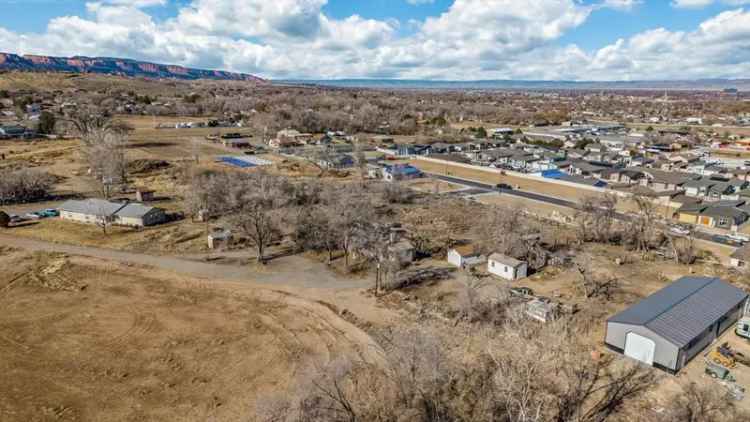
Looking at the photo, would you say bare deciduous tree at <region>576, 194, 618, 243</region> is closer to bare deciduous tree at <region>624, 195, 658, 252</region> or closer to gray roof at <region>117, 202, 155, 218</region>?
bare deciduous tree at <region>624, 195, 658, 252</region>

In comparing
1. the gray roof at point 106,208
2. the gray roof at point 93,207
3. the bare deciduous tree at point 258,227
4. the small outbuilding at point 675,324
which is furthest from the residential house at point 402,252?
the gray roof at point 93,207

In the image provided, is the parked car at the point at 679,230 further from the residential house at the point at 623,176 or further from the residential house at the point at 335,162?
the residential house at the point at 335,162

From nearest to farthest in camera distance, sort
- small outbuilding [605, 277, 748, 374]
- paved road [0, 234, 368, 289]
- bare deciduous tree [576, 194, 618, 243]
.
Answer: small outbuilding [605, 277, 748, 374] < paved road [0, 234, 368, 289] < bare deciduous tree [576, 194, 618, 243]


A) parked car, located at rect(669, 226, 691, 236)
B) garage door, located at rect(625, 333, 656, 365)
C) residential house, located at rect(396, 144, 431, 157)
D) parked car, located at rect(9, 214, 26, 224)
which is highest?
residential house, located at rect(396, 144, 431, 157)

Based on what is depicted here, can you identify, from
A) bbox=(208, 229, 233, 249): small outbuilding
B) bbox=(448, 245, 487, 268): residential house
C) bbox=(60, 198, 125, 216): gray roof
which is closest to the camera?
bbox=(448, 245, 487, 268): residential house

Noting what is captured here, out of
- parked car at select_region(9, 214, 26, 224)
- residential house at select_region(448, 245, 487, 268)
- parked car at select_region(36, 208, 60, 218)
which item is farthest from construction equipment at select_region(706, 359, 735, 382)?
parked car at select_region(9, 214, 26, 224)

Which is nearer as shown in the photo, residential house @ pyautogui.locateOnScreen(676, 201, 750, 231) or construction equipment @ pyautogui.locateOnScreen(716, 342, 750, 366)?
construction equipment @ pyautogui.locateOnScreen(716, 342, 750, 366)

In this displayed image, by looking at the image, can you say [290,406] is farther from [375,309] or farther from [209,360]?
[375,309]
